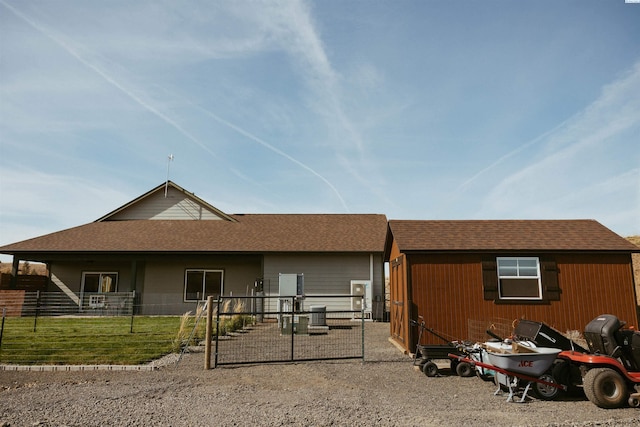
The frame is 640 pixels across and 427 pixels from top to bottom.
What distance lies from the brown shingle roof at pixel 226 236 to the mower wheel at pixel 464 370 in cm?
1296

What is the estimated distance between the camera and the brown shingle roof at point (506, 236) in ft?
41.8

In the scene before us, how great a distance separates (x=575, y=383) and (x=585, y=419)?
60.8 inches

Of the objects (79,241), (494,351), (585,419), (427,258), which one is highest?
(79,241)

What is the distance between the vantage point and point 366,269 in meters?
23.0

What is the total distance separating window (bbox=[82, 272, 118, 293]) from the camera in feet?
80.6

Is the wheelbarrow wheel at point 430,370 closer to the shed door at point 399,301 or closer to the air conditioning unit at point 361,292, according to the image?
the shed door at point 399,301

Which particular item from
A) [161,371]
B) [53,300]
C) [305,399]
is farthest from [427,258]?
[53,300]

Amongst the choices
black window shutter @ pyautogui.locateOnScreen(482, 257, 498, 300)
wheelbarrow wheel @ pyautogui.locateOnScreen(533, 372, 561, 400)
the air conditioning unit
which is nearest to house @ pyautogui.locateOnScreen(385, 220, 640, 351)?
black window shutter @ pyautogui.locateOnScreen(482, 257, 498, 300)

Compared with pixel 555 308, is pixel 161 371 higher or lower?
lower

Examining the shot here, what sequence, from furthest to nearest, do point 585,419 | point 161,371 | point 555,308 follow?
point 555,308 → point 161,371 → point 585,419

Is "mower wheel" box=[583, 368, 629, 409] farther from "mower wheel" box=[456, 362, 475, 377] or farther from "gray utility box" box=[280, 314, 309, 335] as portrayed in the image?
"gray utility box" box=[280, 314, 309, 335]

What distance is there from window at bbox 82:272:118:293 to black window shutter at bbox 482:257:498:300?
785 inches

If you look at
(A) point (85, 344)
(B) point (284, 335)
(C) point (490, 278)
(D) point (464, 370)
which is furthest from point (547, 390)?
(A) point (85, 344)

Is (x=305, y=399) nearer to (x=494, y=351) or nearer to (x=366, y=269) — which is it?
(x=494, y=351)
